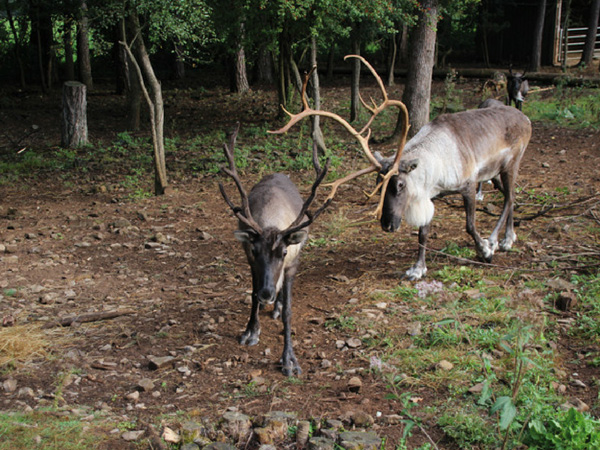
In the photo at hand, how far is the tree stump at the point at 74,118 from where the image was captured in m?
13.2

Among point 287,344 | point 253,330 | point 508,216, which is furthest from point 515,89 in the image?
point 287,344

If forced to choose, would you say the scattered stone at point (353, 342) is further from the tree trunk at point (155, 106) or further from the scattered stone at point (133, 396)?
the tree trunk at point (155, 106)

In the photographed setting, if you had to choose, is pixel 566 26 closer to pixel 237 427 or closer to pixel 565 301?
pixel 565 301

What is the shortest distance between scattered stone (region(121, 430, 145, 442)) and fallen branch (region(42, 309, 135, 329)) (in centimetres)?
203

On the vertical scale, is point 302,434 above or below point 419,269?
below

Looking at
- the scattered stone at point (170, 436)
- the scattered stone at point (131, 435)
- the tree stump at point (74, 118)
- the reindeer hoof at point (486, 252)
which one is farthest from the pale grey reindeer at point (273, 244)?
the tree stump at point (74, 118)

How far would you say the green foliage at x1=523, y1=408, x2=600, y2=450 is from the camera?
11.5 ft

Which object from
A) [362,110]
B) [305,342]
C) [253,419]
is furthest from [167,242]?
[362,110]

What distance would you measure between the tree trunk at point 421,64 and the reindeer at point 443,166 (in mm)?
4485

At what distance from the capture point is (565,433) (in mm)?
3572

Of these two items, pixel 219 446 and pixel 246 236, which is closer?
pixel 219 446

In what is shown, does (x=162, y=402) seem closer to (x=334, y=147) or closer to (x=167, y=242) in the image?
(x=167, y=242)

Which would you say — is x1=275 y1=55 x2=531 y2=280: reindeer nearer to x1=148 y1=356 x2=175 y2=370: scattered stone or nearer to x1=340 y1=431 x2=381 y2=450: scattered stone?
x1=148 y1=356 x2=175 y2=370: scattered stone

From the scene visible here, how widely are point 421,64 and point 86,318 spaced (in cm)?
820
